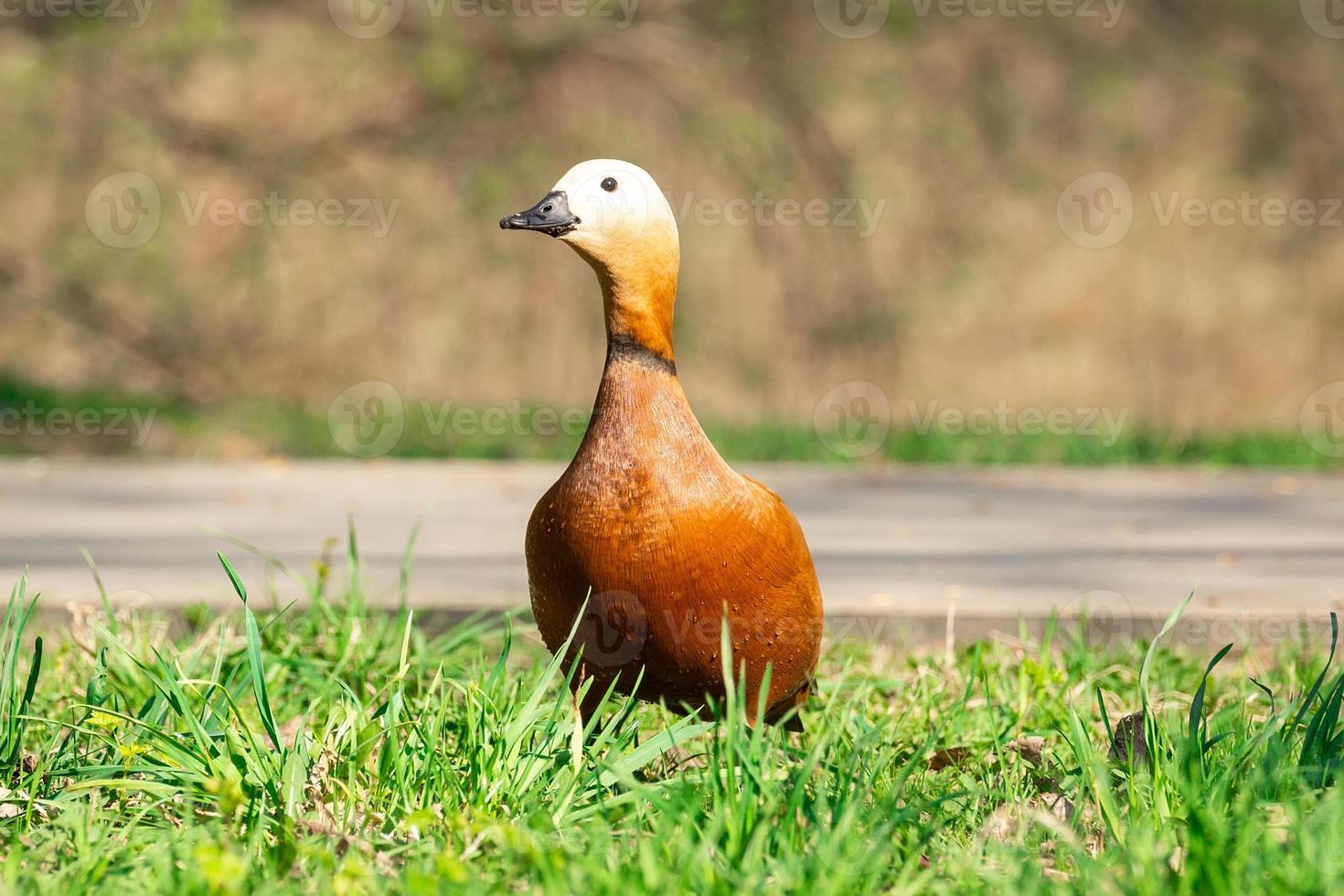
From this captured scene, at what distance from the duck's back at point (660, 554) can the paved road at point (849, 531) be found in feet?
5.30

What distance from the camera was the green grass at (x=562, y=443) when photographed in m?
8.64

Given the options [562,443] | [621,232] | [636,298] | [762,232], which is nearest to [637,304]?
[636,298]

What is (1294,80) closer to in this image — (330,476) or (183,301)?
(330,476)

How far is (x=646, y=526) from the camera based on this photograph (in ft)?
8.82

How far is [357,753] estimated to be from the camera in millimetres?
2627

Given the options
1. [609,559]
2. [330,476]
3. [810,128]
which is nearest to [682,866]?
[609,559]

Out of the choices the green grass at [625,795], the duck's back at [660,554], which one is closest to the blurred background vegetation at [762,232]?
the green grass at [625,795]

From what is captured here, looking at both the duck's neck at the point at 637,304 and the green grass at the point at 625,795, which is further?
the duck's neck at the point at 637,304

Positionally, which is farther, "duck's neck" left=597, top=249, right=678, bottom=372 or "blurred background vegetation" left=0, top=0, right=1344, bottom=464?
"blurred background vegetation" left=0, top=0, right=1344, bottom=464

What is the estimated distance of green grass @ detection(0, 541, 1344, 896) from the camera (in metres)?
2.22

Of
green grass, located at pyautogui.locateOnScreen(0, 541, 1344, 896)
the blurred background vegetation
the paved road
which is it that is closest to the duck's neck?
green grass, located at pyautogui.locateOnScreen(0, 541, 1344, 896)

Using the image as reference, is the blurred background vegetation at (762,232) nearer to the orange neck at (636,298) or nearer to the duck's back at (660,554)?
the orange neck at (636,298)

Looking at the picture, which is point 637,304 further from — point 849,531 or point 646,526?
point 849,531

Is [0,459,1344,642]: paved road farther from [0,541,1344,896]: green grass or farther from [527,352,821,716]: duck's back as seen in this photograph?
[527,352,821,716]: duck's back
